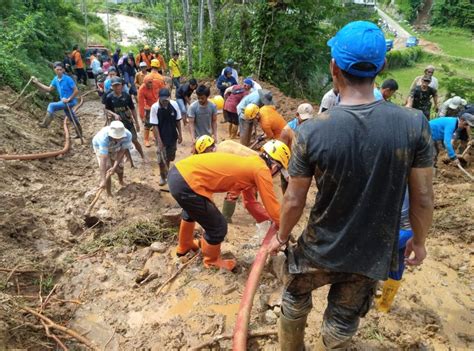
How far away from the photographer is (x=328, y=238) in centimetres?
195

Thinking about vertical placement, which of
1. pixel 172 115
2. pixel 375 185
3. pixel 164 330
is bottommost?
pixel 164 330

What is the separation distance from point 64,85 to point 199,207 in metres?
6.38

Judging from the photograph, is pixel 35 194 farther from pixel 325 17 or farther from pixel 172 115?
pixel 325 17

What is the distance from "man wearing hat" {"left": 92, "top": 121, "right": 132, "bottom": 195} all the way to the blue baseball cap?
4528 millimetres

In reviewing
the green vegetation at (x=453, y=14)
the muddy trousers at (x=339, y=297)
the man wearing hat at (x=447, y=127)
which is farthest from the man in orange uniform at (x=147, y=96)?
the green vegetation at (x=453, y=14)

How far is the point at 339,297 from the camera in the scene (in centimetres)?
211

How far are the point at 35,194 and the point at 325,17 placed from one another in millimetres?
10704

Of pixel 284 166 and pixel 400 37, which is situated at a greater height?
pixel 284 166

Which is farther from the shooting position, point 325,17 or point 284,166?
point 325,17

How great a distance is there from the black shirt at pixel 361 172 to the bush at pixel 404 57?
33.7 m

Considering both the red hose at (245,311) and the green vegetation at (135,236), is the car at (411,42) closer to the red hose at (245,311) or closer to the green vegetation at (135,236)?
the green vegetation at (135,236)

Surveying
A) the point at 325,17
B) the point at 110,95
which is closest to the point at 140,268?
the point at 110,95

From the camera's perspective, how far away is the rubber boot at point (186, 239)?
411 centimetres

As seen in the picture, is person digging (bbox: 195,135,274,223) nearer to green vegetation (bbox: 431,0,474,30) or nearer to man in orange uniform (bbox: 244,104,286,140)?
man in orange uniform (bbox: 244,104,286,140)
